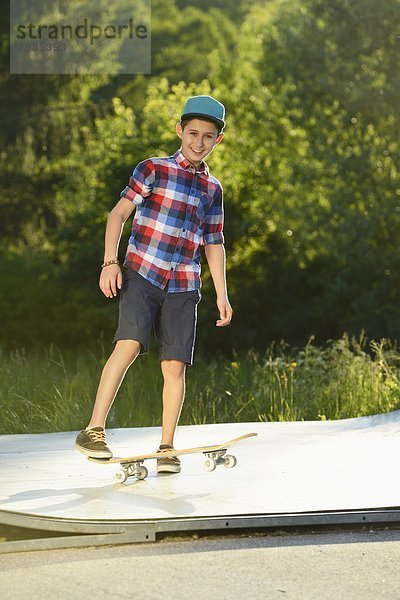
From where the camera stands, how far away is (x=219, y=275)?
5.82 m

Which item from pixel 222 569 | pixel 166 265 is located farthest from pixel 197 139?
pixel 222 569

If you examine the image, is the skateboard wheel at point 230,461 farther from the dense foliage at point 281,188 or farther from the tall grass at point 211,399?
the dense foliage at point 281,188

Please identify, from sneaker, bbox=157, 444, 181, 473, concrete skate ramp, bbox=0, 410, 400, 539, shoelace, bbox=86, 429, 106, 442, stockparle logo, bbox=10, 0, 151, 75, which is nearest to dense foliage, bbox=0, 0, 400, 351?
stockparle logo, bbox=10, 0, 151, 75

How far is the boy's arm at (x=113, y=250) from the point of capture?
5.36 meters

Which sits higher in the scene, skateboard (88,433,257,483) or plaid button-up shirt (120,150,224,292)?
plaid button-up shirt (120,150,224,292)

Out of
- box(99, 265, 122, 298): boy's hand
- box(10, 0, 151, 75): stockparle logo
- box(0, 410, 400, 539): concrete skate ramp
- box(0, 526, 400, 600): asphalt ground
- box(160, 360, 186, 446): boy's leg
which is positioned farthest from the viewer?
box(10, 0, 151, 75): stockparle logo

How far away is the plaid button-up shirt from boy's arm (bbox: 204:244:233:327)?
128mm

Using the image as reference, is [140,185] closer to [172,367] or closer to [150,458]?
[172,367]

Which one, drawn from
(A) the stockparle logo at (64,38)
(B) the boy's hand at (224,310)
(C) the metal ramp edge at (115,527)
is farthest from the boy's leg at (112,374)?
(A) the stockparle logo at (64,38)

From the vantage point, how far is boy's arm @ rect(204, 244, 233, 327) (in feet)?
18.8

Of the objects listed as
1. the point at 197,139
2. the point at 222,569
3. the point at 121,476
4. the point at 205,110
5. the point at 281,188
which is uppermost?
the point at 281,188

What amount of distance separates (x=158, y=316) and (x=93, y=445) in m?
0.72

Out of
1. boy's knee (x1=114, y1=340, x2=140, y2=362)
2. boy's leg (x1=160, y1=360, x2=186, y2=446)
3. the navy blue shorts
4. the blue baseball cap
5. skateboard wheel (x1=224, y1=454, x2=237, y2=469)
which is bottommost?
skateboard wheel (x1=224, y1=454, x2=237, y2=469)

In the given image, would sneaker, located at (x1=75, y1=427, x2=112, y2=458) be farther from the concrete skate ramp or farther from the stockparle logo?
the stockparle logo
